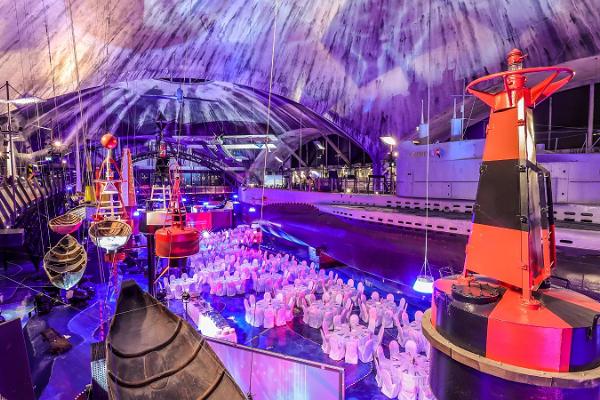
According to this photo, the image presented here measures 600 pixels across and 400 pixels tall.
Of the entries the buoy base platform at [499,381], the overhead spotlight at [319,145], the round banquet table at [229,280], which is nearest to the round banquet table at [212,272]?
the round banquet table at [229,280]

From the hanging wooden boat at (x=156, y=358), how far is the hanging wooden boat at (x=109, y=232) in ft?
8.48

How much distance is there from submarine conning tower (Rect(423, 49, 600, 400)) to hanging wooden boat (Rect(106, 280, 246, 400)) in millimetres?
1216

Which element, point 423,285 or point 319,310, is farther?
point 319,310

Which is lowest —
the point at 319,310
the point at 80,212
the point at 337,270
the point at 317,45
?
the point at 337,270

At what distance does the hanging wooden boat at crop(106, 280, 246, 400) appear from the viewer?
204 cm

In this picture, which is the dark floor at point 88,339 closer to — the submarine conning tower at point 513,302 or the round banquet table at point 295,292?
the round banquet table at point 295,292

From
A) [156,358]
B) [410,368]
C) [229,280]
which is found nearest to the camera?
[156,358]

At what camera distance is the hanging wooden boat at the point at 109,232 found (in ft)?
15.5

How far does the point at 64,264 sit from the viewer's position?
184 inches

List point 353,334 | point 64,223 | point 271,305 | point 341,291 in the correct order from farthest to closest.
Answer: point 341,291 → point 271,305 → point 353,334 → point 64,223

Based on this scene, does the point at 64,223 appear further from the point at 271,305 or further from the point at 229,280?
the point at 229,280

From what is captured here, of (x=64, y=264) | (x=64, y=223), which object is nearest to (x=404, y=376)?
(x=64, y=264)

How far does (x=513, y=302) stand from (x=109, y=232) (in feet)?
15.3

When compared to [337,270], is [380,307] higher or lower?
higher
